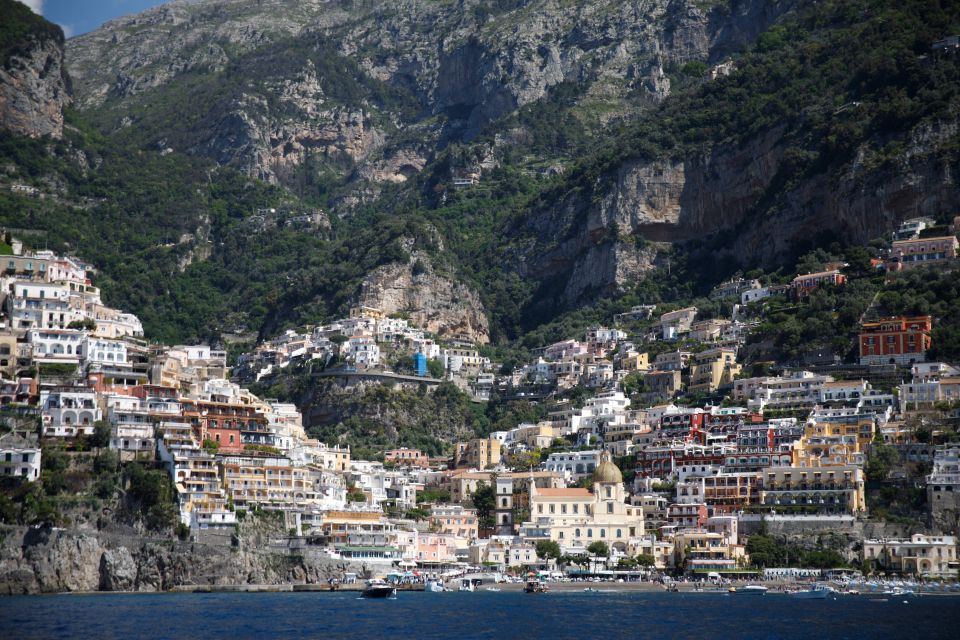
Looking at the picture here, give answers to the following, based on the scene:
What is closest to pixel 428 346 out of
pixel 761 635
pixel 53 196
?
pixel 53 196

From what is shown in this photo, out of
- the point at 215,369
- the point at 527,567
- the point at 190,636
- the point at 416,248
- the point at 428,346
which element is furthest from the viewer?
the point at 416,248

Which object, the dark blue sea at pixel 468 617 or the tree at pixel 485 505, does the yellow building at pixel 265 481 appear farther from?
the tree at pixel 485 505

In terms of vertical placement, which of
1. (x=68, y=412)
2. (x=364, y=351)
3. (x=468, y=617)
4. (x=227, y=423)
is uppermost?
(x=364, y=351)

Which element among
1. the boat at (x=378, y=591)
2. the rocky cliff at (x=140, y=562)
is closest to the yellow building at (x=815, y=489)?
the boat at (x=378, y=591)

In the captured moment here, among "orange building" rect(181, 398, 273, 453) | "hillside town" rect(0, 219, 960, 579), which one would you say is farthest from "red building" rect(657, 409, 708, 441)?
"orange building" rect(181, 398, 273, 453)

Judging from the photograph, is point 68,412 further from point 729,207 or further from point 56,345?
point 729,207

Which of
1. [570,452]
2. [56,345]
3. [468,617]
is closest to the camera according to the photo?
[468,617]

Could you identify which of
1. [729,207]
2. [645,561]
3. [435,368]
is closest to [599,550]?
[645,561]

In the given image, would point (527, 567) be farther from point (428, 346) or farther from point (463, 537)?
point (428, 346)
